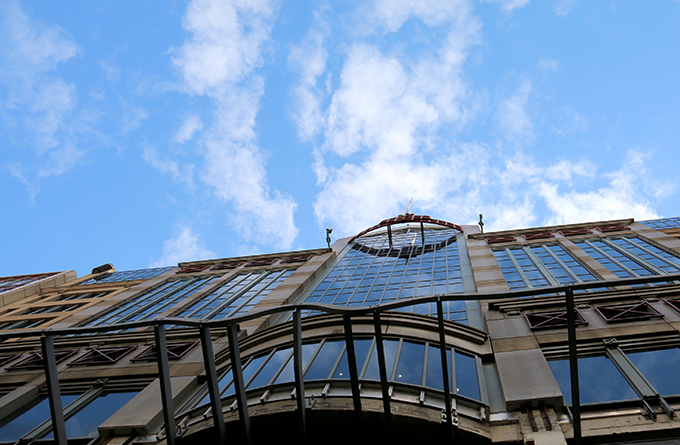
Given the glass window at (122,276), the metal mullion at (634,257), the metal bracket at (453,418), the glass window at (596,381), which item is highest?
the glass window at (122,276)

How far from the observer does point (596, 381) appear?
10734mm

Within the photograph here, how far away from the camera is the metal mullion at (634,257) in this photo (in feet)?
Answer: 62.4

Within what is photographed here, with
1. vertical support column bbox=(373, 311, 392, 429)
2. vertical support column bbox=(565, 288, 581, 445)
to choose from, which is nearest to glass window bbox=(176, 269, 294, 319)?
vertical support column bbox=(373, 311, 392, 429)

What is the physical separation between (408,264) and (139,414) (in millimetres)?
17678

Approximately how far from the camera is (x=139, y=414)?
466 inches

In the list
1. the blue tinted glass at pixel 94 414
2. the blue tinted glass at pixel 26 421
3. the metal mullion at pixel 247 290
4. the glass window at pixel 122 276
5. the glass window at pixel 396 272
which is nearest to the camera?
the blue tinted glass at pixel 94 414

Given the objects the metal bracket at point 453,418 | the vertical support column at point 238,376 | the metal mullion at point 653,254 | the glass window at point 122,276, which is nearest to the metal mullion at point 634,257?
the metal mullion at point 653,254

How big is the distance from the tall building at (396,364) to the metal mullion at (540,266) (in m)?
0.18

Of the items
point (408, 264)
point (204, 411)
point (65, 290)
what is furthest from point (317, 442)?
point (65, 290)

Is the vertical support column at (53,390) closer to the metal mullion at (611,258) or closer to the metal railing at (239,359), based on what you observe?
the metal railing at (239,359)

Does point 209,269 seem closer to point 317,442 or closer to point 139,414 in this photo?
point 139,414

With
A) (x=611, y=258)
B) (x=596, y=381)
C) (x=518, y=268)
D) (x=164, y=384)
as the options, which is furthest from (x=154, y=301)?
(x=611, y=258)

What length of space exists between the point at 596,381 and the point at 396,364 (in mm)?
5236

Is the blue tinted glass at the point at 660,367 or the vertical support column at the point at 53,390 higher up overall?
the vertical support column at the point at 53,390
